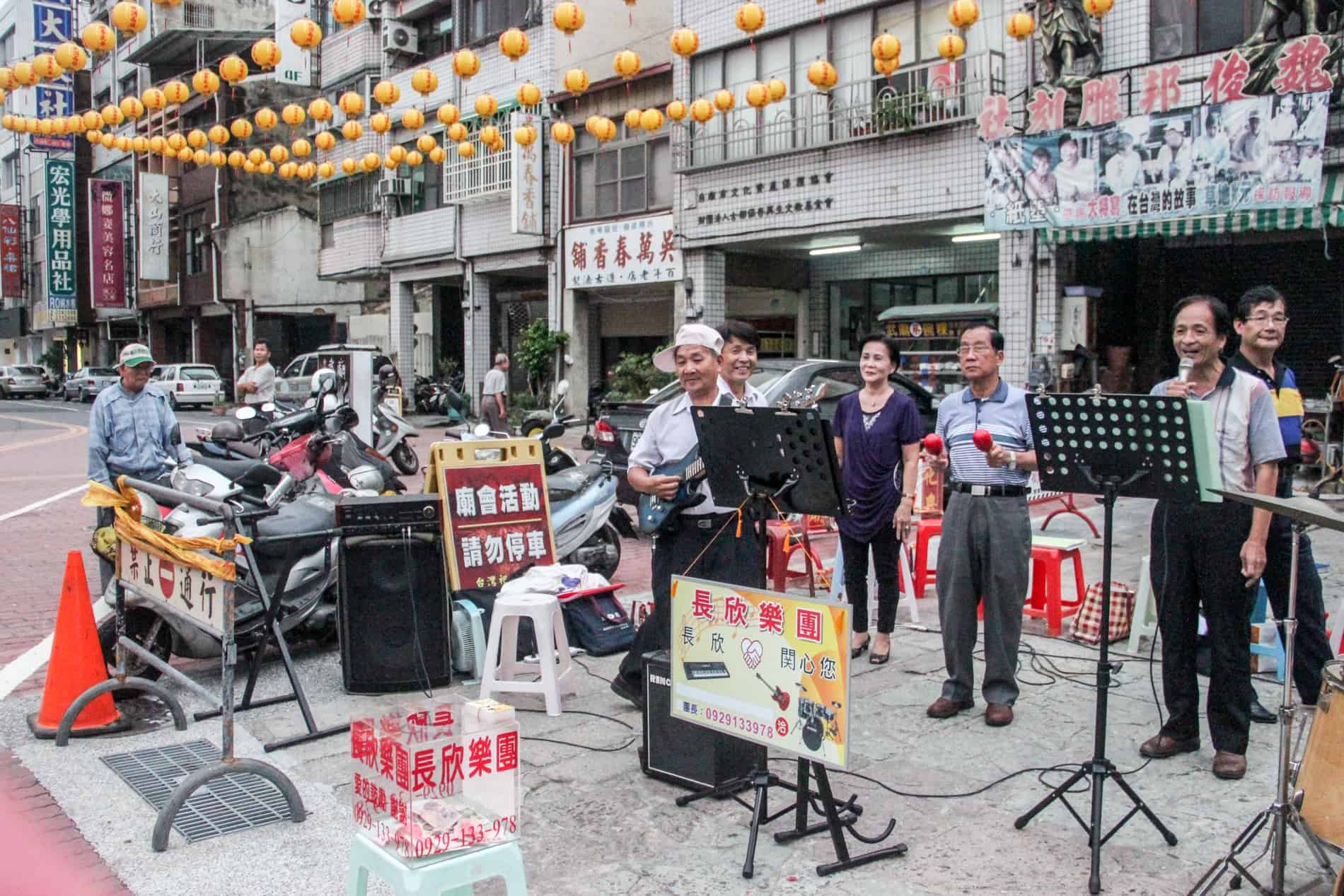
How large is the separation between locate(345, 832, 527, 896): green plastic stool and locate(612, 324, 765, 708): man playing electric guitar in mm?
1731

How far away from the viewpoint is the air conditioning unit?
81.3ft

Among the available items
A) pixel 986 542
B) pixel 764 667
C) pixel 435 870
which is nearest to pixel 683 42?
pixel 986 542

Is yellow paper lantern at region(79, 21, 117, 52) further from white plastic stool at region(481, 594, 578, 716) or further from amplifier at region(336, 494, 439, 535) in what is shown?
white plastic stool at region(481, 594, 578, 716)

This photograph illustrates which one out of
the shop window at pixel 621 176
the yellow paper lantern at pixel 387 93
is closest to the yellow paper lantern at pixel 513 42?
the yellow paper lantern at pixel 387 93

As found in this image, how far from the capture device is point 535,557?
268 inches

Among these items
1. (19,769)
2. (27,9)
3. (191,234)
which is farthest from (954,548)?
(27,9)

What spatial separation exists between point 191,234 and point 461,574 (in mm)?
35875

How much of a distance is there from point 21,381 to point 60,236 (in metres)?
6.85

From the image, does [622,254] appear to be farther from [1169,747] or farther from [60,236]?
[60,236]

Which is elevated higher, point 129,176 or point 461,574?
point 129,176

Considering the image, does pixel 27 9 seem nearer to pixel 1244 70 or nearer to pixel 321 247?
pixel 321 247

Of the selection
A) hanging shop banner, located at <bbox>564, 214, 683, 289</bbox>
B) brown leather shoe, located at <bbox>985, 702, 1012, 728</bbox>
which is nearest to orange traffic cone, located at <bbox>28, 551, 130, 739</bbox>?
brown leather shoe, located at <bbox>985, 702, 1012, 728</bbox>

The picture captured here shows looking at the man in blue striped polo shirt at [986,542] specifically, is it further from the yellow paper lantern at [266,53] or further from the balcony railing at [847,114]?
the balcony railing at [847,114]

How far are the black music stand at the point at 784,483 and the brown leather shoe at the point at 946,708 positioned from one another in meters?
1.18
